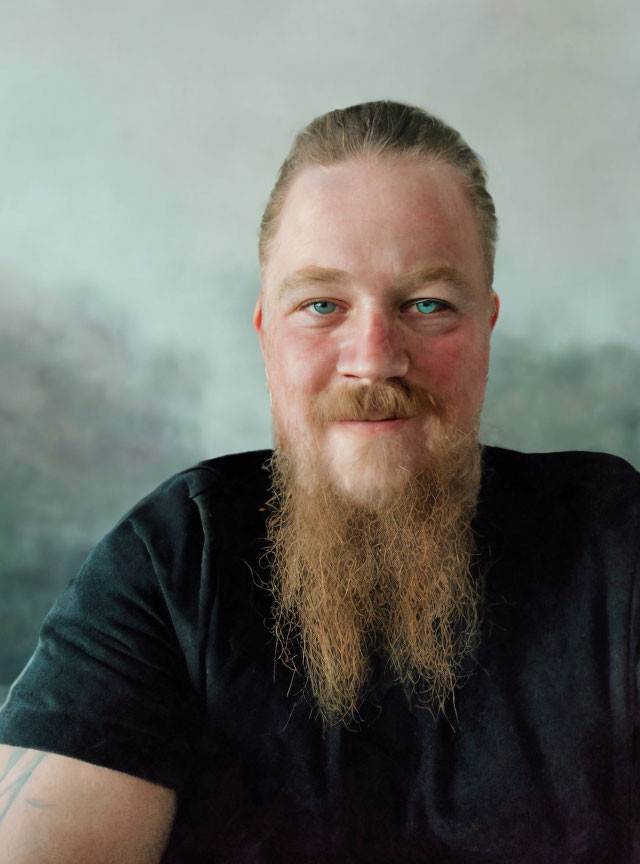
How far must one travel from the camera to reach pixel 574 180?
1913 mm

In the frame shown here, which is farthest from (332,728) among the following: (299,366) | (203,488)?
(299,366)

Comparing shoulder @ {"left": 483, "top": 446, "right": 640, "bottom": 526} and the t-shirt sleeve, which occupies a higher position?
shoulder @ {"left": 483, "top": 446, "right": 640, "bottom": 526}

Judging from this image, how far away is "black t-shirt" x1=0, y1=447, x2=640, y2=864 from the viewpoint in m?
1.37

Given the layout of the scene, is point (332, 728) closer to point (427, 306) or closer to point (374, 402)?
point (374, 402)

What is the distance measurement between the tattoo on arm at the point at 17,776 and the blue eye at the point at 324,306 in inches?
33.7

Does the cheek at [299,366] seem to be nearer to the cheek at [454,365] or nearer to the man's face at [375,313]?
the man's face at [375,313]

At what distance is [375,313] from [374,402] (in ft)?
0.50

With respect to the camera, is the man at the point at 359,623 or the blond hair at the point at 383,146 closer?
the man at the point at 359,623

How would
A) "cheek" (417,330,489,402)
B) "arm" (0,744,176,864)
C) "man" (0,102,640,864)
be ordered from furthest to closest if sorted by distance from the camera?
"cheek" (417,330,489,402)
"man" (0,102,640,864)
"arm" (0,744,176,864)

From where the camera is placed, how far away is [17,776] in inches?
50.9

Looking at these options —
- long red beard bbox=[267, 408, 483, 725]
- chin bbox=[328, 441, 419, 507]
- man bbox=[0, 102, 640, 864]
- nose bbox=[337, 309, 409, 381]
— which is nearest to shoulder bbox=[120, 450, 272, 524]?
man bbox=[0, 102, 640, 864]

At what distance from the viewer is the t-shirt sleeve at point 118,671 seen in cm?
131

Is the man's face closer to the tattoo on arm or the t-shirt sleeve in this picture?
the t-shirt sleeve

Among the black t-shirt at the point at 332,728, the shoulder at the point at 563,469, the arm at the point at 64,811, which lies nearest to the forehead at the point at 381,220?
the shoulder at the point at 563,469
